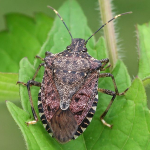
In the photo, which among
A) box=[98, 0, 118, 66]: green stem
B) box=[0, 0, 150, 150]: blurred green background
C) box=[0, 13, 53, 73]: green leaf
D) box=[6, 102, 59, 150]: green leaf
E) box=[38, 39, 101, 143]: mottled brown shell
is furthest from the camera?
box=[0, 0, 150, 150]: blurred green background

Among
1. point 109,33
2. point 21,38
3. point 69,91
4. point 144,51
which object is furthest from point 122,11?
point 69,91

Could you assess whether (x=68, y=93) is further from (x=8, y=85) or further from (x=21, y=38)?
(x=21, y=38)

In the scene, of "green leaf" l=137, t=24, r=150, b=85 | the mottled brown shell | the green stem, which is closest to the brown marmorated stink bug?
the mottled brown shell

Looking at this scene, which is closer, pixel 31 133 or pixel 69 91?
pixel 31 133

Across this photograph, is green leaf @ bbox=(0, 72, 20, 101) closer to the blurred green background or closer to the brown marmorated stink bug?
the brown marmorated stink bug

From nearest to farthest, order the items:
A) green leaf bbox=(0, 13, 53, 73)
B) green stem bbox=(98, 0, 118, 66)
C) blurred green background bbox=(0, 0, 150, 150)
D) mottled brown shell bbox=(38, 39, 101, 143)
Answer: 1. mottled brown shell bbox=(38, 39, 101, 143)
2. green stem bbox=(98, 0, 118, 66)
3. green leaf bbox=(0, 13, 53, 73)
4. blurred green background bbox=(0, 0, 150, 150)

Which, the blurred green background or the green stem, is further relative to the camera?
the blurred green background

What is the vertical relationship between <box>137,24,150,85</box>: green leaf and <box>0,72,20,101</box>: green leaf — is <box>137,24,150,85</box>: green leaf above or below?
above

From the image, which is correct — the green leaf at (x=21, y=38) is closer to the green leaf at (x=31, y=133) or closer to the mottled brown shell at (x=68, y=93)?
the mottled brown shell at (x=68, y=93)
